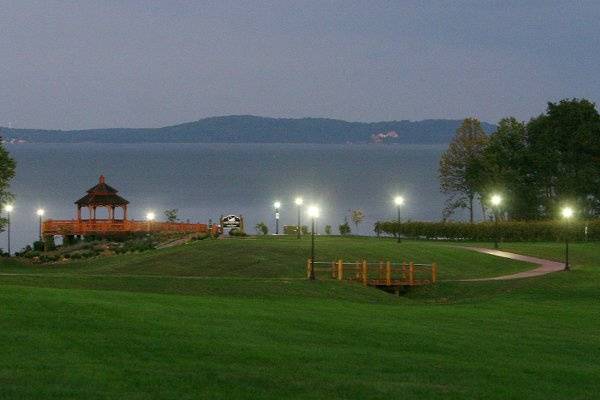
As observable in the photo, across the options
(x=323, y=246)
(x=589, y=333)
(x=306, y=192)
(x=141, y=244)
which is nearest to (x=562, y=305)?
(x=589, y=333)

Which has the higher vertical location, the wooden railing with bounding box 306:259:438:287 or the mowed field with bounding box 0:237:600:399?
the wooden railing with bounding box 306:259:438:287

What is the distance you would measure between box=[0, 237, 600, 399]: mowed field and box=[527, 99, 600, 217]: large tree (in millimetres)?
47446

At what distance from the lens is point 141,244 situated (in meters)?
58.0

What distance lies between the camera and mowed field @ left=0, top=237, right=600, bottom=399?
1426cm

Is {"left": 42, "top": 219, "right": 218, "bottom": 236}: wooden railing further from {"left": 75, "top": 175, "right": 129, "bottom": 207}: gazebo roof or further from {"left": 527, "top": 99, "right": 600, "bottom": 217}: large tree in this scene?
{"left": 527, "top": 99, "right": 600, "bottom": 217}: large tree

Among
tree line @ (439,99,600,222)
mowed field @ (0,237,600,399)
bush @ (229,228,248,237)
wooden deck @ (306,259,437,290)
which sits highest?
tree line @ (439,99,600,222)

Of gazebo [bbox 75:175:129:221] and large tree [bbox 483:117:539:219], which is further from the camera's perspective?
large tree [bbox 483:117:539:219]

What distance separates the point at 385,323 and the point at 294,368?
24.2ft

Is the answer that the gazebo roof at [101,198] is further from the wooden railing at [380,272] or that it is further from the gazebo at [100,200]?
the wooden railing at [380,272]

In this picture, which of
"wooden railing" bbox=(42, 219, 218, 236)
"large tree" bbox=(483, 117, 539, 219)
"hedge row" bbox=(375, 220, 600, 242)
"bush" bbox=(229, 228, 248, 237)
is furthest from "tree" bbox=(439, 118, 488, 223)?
"bush" bbox=(229, 228, 248, 237)

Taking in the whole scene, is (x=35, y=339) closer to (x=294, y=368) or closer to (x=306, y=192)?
(x=294, y=368)

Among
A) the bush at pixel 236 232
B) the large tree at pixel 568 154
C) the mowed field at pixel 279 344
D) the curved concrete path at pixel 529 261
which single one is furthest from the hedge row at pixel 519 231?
the mowed field at pixel 279 344

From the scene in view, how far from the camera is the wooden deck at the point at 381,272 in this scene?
4015cm

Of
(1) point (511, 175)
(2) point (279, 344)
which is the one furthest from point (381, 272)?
(1) point (511, 175)
